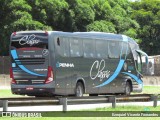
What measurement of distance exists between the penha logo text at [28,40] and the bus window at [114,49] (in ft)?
19.3

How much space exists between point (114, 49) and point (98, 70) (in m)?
1.87

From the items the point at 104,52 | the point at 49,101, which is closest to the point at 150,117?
the point at 49,101

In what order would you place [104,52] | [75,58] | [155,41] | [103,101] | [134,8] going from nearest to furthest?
[103,101] → [75,58] → [104,52] → [155,41] → [134,8]

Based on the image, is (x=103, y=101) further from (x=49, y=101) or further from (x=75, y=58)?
(x=75, y=58)

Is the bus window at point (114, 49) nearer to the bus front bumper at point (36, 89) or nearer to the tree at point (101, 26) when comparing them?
the bus front bumper at point (36, 89)

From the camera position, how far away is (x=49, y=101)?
17.9 m

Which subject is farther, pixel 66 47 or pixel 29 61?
pixel 66 47

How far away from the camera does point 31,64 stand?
85.8 ft

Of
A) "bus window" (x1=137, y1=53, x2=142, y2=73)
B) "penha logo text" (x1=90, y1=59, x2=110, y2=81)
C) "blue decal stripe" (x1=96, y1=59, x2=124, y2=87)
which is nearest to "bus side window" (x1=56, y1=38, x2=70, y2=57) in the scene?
"penha logo text" (x1=90, y1=59, x2=110, y2=81)

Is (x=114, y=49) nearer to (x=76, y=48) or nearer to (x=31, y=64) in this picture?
(x=76, y=48)

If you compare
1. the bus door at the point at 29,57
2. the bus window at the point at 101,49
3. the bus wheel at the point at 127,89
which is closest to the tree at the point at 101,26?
the bus wheel at the point at 127,89

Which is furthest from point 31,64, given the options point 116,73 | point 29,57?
point 116,73

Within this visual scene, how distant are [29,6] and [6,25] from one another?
9.18 ft

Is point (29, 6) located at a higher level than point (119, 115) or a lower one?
higher
